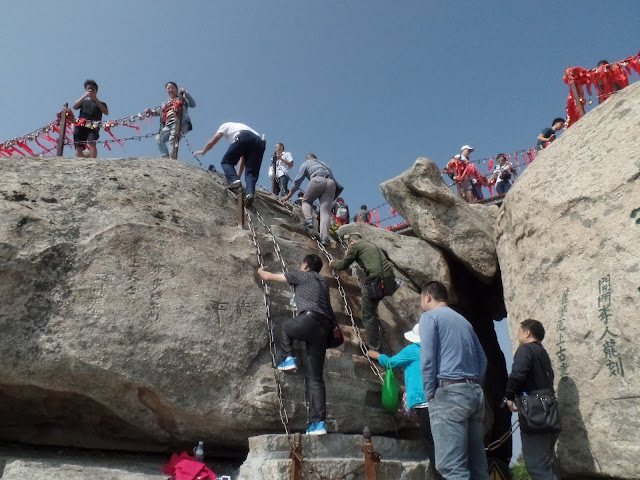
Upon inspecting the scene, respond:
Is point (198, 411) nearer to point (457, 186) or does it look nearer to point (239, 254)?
point (239, 254)

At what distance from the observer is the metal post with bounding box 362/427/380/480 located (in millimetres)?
5500

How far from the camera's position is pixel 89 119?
33.8ft

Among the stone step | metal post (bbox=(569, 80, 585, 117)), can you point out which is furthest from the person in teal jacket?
metal post (bbox=(569, 80, 585, 117))

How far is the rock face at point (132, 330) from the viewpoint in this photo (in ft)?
18.7

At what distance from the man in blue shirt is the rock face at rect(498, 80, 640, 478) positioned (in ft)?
7.03

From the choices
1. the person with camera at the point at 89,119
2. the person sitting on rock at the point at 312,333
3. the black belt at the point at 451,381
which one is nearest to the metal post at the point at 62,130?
the person with camera at the point at 89,119

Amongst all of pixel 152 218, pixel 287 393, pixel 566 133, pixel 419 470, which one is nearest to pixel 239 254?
pixel 152 218

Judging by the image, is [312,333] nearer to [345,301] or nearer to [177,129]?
[345,301]

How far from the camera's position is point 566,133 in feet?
28.0

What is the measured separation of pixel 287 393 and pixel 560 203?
4.54 meters

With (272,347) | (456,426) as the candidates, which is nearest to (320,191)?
(272,347)

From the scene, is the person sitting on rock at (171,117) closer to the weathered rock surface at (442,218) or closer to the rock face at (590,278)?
the weathered rock surface at (442,218)

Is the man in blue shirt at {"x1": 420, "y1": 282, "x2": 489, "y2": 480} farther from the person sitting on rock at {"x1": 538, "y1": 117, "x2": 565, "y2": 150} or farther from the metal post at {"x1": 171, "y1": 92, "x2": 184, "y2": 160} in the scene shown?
the person sitting on rock at {"x1": 538, "y1": 117, "x2": 565, "y2": 150}

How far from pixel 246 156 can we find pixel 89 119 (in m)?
3.61
